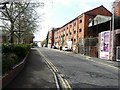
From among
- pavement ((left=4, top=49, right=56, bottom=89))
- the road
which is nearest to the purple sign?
the road

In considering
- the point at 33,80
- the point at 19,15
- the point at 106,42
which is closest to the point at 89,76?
the point at 33,80

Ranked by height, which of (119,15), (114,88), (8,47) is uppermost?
(119,15)

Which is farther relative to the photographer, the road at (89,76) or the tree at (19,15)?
the tree at (19,15)

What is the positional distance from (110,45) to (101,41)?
4166 mm

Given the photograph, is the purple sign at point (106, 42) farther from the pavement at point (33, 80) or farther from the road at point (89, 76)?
the pavement at point (33, 80)

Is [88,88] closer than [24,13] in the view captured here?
Yes

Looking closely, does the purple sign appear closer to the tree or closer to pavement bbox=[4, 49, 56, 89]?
the tree

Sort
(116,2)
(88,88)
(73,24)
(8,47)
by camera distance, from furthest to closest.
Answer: (73,24), (116,2), (8,47), (88,88)

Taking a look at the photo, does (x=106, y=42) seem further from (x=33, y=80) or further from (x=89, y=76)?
(x=33, y=80)

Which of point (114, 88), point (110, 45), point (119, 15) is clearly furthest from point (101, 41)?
point (114, 88)

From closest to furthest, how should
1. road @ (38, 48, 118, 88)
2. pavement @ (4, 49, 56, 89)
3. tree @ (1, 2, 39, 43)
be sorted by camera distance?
pavement @ (4, 49, 56, 89), road @ (38, 48, 118, 88), tree @ (1, 2, 39, 43)

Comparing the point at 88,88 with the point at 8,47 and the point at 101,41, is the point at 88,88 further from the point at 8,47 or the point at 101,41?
the point at 101,41

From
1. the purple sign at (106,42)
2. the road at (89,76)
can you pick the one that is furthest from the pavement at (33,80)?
the purple sign at (106,42)

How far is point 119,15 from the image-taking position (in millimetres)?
54250
